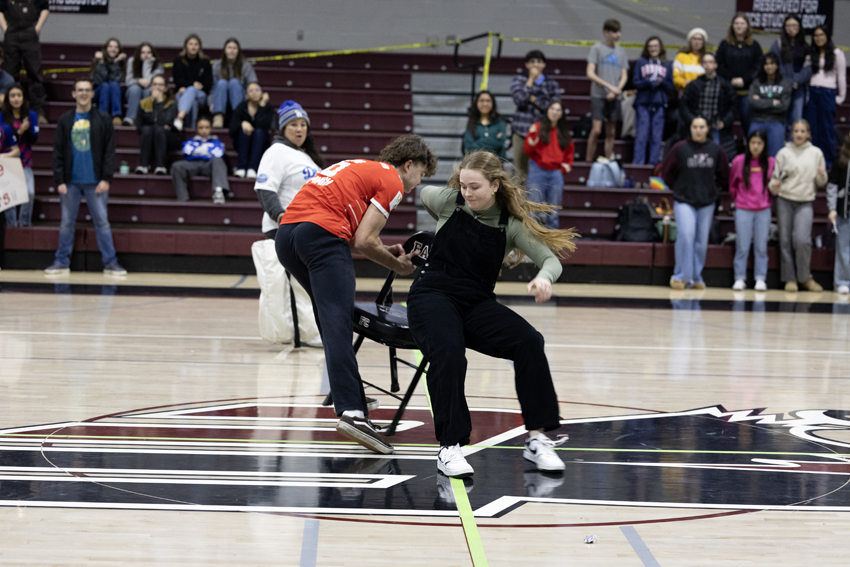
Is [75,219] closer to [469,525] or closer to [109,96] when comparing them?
[109,96]

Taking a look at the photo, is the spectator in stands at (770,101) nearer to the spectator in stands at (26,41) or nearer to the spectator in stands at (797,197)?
the spectator in stands at (797,197)

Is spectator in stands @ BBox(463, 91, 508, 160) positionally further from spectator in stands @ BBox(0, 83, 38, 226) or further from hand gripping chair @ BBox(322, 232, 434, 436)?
hand gripping chair @ BBox(322, 232, 434, 436)

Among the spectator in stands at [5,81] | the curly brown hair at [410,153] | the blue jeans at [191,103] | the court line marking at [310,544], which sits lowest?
the court line marking at [310,544]

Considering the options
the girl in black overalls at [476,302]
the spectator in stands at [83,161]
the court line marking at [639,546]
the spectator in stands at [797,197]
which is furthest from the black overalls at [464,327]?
the spectator in stands at [797,197]

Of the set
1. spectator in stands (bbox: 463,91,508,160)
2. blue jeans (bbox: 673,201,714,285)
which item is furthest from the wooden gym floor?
spectator in stands (bbox: 463,91,508,160)

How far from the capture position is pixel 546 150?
10.3 metres

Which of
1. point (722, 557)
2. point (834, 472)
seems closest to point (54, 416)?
point (722, 557)

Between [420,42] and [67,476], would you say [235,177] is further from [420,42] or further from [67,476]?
[67,476]

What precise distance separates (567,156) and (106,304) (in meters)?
5.57

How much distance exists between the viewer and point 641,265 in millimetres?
10734

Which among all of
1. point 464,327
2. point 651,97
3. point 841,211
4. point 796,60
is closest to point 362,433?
point 464,327

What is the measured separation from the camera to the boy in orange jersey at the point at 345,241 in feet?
11.5

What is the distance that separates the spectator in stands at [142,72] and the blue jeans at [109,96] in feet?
0.55

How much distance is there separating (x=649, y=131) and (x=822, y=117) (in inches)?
90.0
